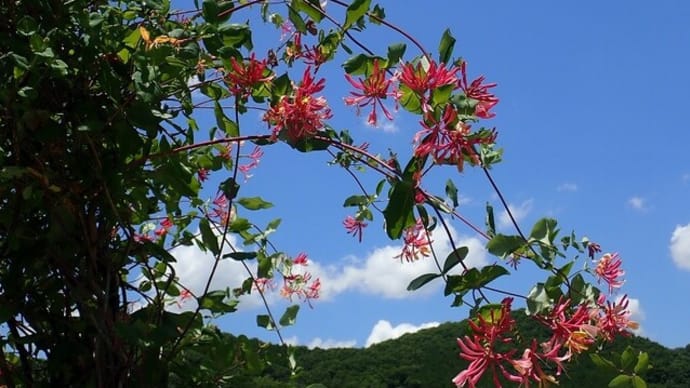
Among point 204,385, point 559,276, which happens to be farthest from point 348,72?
point 204,385

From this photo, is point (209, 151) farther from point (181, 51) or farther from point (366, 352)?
point (366, 352)

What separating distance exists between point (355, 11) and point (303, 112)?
0.19 m

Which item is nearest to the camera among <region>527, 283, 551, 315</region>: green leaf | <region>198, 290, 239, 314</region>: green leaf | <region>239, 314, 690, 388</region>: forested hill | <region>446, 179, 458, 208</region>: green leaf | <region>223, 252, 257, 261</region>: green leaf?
<region>527, 283, 551, 315</region>: green leaf

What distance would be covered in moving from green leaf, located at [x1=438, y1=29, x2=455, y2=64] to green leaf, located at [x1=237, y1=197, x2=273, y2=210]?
0.60 metres

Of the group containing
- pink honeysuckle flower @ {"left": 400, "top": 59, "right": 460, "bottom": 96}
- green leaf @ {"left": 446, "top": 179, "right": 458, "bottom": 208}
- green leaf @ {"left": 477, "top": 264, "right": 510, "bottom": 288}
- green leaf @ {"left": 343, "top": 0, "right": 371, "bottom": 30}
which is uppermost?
green leaf @ {"left": 343, "top": 0, "right": 371, "bottom": 30}

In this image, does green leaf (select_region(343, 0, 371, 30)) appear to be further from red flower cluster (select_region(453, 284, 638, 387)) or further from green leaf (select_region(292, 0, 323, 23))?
red flower cluster (select_region(453, 284, 638, 387))

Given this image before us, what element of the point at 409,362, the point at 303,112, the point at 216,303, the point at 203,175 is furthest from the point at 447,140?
the point at 409,362

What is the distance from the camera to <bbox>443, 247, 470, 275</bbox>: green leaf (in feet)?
3.24

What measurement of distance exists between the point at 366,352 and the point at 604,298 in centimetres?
1642

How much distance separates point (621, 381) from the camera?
1.03 m

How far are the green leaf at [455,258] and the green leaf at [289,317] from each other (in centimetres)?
66

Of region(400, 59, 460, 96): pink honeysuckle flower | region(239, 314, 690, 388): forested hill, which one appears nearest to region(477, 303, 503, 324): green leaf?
region(400, 59, 460, 96): pink honeysuckle flower

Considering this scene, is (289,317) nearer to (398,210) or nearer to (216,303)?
(216,303)

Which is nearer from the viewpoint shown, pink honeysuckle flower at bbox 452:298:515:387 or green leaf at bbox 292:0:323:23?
pink honeysuckle flower at bbox 452:298:515:387
